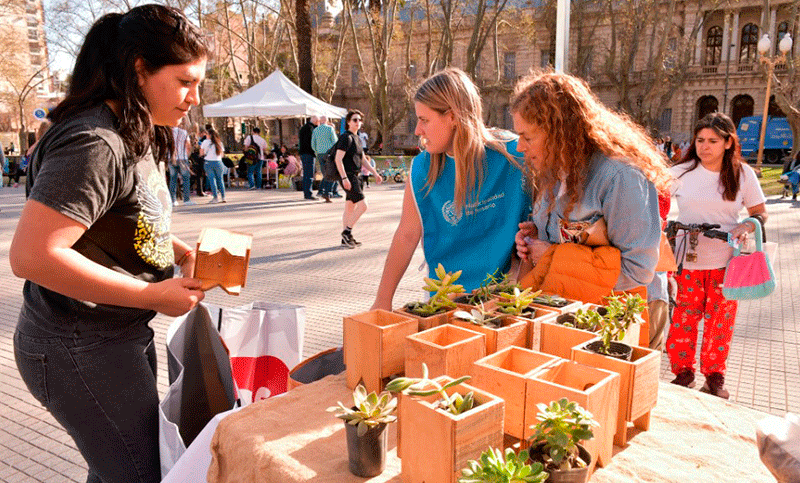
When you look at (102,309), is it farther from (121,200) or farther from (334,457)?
(334,457)

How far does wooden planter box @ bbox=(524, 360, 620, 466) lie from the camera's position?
1172mm

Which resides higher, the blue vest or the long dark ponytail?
the long dark ponytail

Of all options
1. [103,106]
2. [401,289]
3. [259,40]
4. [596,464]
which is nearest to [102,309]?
[103,106]

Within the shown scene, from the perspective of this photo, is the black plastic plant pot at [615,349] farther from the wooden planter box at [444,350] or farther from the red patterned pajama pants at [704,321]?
the red patterned pajama pants at [704,321]

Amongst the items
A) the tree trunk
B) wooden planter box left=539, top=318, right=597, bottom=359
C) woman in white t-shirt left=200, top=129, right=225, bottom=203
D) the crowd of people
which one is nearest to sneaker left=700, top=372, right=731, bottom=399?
the crowd of people

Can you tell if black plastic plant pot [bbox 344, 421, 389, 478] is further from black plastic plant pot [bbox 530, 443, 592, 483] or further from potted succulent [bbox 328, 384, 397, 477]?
black plastic plant pot [bbox 530, 443, 592, 483]

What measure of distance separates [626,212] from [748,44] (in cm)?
4752

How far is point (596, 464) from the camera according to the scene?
4.17 feet

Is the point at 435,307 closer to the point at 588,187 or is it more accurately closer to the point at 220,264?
the point at 220,264

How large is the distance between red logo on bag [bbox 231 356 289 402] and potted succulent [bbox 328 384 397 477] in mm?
1360

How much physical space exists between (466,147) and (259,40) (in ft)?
148

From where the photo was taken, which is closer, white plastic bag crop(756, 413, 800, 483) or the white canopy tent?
white plastic bag crop(756, 413, 800, 483)

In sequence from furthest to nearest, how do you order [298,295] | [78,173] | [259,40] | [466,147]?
[259,40]
[298,295]
[466,147]
[78,173]

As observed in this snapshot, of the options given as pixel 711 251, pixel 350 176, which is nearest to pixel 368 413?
pixel 711 251
